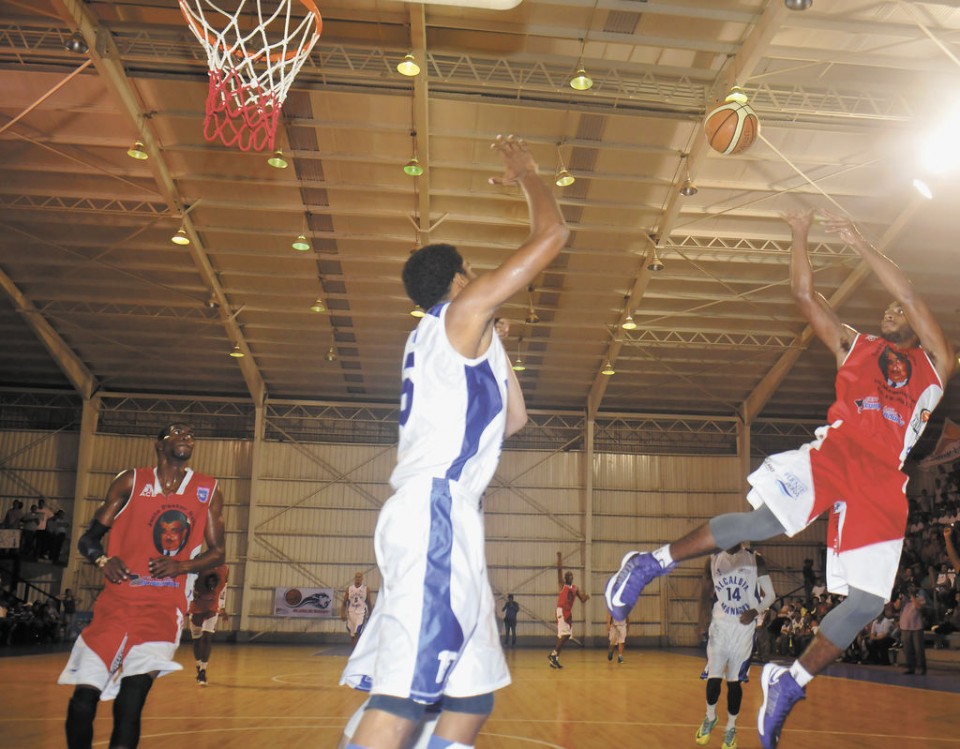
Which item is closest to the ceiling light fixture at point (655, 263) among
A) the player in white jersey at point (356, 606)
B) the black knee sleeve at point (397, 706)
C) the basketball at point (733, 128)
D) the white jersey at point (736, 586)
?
the basketball at point (733, 128)

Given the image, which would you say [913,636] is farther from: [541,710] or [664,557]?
[664,557]

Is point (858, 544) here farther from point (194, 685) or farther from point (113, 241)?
point (113, 241)

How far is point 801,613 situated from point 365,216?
548 inches

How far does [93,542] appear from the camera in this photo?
507cm

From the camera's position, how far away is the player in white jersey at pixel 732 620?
323 inches

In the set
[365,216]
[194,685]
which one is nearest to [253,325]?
[365,216]

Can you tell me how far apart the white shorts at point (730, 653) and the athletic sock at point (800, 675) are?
13.3 ft

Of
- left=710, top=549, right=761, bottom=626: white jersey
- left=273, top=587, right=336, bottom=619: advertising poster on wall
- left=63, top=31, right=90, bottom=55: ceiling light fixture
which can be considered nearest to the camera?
left=710, top=549, right=761, bottom=626: white jersey

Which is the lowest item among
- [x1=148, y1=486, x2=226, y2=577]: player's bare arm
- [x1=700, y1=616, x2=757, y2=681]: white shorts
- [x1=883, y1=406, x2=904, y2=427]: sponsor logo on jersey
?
[x1=700, y1=616, x2=757, y2=681]: white shorts

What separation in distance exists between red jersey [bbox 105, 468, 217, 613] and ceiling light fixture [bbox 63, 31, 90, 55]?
1164cm

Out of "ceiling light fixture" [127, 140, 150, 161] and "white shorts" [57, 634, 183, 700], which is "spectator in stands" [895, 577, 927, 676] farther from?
"ceiling light fixture" [127, 140, 150, 161]

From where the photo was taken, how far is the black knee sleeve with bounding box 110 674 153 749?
4586 mm

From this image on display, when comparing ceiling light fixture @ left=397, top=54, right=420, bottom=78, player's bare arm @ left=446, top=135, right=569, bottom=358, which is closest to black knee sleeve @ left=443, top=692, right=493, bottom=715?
player's bare arm @ left=446, top=135, right=569, bottom=358

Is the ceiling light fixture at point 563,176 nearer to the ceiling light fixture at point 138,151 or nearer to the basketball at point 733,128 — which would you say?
the basketball at point 733,128
